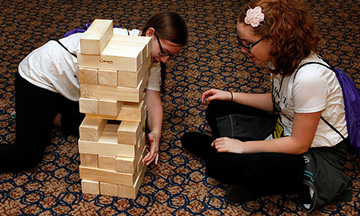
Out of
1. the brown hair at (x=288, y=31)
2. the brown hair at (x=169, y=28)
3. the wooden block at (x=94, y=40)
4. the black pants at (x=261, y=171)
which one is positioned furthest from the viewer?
the brown hair at (x=169, y=28)

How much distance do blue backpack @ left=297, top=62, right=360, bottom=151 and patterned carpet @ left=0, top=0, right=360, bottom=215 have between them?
0.29 m

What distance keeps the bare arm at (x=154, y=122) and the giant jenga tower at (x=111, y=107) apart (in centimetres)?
12

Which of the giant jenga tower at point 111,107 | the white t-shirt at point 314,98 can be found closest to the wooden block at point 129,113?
the giant jenga tower at point 111,107

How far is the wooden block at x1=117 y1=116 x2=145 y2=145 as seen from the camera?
1471 millimetres

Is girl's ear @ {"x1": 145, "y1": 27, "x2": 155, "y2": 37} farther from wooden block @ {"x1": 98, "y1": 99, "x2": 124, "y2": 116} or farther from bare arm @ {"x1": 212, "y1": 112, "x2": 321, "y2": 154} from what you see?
bare arm @ {"x1": 212, "y1": 112, "x2": 321, "y2": 154}

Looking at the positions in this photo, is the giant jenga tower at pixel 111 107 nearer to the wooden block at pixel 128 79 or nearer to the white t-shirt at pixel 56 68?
the wooden block at pixel 128 79

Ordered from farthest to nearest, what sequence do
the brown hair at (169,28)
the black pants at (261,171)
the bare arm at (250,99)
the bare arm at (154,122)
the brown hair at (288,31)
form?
the bare arm at (250,99) < the bare arm at (154,122) < the brown hair at (169,28) < the black pants at (261,171) < the brown hair at (288,31)

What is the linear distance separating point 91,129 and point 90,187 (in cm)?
31

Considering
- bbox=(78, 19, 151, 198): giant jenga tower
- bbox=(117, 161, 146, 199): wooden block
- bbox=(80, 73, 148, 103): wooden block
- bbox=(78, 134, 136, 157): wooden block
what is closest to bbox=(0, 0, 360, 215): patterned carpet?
bbox=(117, 161, 146, 199): wooden block

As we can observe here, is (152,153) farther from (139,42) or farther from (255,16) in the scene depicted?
(255,16)

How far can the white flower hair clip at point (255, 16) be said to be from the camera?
4.83ft

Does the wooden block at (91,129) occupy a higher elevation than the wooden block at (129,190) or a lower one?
higher

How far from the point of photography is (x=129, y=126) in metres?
1.50

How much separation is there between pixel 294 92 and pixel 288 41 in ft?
0.65
